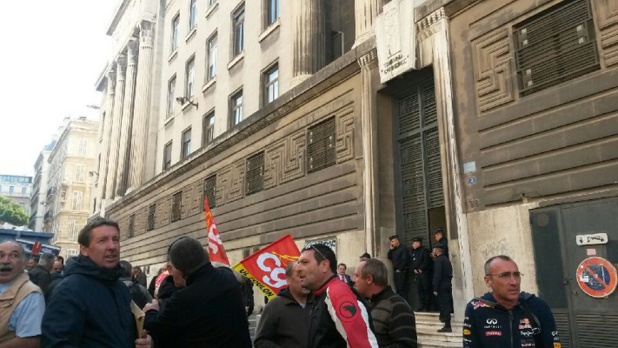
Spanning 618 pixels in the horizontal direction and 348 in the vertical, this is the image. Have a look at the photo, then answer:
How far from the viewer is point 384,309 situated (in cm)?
344

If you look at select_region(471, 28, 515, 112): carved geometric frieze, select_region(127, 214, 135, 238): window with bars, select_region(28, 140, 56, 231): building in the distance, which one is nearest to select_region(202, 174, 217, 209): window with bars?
select_region(127, 214, 135, 238): window with bars

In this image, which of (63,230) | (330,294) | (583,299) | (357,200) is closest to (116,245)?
(330,294)

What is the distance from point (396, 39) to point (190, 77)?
18.0m

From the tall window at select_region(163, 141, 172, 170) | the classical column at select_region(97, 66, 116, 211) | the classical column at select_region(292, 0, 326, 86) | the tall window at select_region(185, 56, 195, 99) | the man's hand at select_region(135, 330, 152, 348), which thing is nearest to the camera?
the man's hand at select_region(135, 330, 152, 348)

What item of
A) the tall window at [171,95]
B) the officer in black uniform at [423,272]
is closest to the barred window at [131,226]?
the tall window at [171,95]

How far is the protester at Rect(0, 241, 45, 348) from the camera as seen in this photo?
3.04 meters

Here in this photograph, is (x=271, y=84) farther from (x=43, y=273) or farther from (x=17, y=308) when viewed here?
(x=17, y=308)

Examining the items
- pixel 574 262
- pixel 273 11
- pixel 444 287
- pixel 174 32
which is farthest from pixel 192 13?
pixel 574 262

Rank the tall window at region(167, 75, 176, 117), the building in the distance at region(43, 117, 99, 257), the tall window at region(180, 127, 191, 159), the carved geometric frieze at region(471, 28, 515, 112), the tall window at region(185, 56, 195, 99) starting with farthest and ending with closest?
the building in the distance at region(43, 117, 99, 257) < the tall window at region(167, 75, 176, 117) < the tall window at region(185, 56, 195, 99) < the tall window at region(180, 127, 191, 159) < the carved geometric frieze at region(471, 28, 515, 112)

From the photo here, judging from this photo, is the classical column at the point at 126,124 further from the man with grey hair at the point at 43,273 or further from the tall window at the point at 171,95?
the man with grey hair at the point at 43,273

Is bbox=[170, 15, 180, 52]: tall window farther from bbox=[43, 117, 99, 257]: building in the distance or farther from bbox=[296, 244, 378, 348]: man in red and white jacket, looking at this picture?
bbox=[43, 117, 99, 257]: building in the distance

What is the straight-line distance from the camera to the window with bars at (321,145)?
46.0 feet

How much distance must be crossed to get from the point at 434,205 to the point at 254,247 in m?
8.01

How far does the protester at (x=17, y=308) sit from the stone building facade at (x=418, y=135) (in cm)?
747
